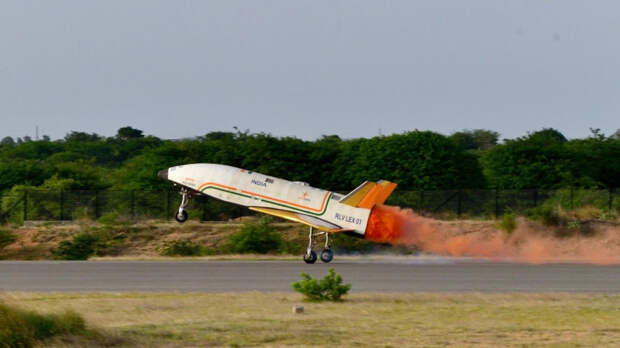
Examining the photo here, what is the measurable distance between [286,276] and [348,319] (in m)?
11.8

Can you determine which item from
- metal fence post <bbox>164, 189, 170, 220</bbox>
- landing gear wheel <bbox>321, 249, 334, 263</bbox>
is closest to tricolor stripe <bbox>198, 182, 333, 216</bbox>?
landing gear wheel <bbox>321, 249, 334, 263</bbox>

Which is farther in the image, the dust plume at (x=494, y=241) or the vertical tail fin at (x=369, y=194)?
the dust plume at (x=494, y=241)

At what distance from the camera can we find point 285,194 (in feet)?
129

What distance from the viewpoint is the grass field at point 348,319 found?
16.9 m

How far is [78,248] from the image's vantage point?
46.9 m

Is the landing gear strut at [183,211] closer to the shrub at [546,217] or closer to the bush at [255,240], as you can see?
the bush at [255,240]

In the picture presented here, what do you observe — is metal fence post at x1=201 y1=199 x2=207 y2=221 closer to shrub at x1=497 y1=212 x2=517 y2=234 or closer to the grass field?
shrub at x1=497 y1=212 x2=517 y2=234

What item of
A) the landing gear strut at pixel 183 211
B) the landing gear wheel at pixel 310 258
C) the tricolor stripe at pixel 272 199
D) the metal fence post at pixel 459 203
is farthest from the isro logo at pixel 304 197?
the metal fence post at pixel 459 203

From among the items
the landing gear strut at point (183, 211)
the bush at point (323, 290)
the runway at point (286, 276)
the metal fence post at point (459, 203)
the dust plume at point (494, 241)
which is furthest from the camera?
the metal fence post at point (459, 203)

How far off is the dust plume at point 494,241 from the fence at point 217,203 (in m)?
7.90

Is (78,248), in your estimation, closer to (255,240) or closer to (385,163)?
(255,240)

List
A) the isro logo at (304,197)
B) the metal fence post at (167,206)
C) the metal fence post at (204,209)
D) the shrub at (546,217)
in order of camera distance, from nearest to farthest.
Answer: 1. the isro logo at (304,197)
2. the shrub at (546,217)
3. the metal fence post at (167,206)
4. the metal fence post at (204,209)

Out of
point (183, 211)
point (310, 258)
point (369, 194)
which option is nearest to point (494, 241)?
point (369, 194)

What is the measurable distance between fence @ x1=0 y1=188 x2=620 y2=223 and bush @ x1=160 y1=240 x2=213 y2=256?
27.6ft
